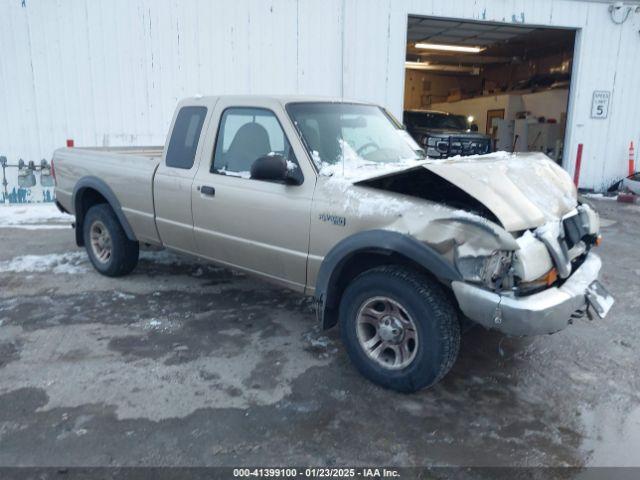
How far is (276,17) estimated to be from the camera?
408 inches

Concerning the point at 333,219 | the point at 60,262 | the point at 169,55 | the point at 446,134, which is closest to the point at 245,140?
the point at 333,219

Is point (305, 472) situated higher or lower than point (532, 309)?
lower

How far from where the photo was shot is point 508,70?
23.7 metres

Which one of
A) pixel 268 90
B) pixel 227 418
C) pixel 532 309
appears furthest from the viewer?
pixel 268 90

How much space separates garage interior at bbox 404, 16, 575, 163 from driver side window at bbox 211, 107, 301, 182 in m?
8.99

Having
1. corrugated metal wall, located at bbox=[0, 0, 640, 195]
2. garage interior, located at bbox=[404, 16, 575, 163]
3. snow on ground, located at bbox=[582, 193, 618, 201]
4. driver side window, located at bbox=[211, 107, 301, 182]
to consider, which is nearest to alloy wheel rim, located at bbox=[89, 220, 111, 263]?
driver side window, located at bbox=[211, 107, 301, 182]

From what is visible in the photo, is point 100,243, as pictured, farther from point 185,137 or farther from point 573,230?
point 573,230

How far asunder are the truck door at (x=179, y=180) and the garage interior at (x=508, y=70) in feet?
29.0

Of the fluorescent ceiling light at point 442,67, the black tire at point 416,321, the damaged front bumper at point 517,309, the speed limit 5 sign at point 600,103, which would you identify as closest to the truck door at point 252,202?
the black tire at point 416,321

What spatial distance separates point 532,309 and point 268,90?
892cm

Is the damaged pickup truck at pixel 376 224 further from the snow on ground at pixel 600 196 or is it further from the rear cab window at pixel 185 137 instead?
the snow on ground at pixel 600 196

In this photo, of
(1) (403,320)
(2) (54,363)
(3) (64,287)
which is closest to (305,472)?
(1) (403,320)

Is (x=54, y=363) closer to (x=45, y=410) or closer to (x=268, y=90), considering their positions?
(x=45, y=410)

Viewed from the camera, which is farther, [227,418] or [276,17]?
[276,17]
